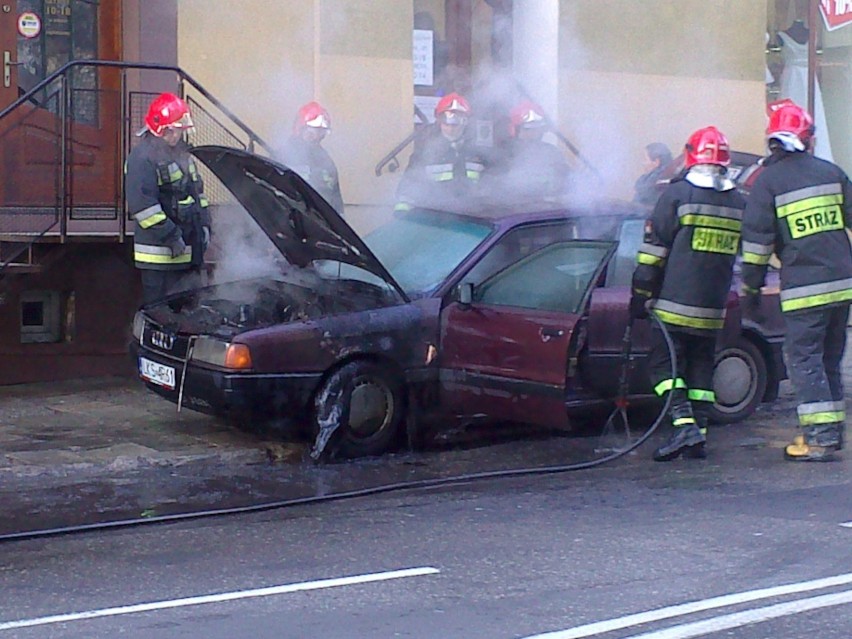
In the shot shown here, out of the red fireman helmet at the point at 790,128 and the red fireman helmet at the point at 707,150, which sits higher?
the red fireman helmet at the point at 790,128

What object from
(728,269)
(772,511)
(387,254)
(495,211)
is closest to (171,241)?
(387,254)

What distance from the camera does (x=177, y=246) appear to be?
9.16 m

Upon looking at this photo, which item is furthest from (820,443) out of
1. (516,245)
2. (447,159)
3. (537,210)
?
(447,159)

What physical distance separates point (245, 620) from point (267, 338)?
9.78 feet

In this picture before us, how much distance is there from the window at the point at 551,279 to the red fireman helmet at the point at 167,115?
227 cm

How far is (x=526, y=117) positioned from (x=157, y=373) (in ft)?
13.6

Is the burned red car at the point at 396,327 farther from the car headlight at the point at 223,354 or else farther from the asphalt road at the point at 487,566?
the asphalt road at the point at 487,566

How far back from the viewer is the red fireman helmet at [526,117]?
11.2 m

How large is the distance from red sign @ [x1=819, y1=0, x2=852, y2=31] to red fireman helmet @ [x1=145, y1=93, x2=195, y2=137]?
8225 millimetres

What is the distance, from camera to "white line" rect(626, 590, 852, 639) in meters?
4.72

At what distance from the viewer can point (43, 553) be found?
595 centimetres

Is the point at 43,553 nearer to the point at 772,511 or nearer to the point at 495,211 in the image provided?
the point at 772,511

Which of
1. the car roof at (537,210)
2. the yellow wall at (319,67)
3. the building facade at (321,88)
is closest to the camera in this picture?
the car roof at (537,210)

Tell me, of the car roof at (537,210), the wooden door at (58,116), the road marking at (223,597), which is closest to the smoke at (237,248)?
the wooden door at (58,116)
